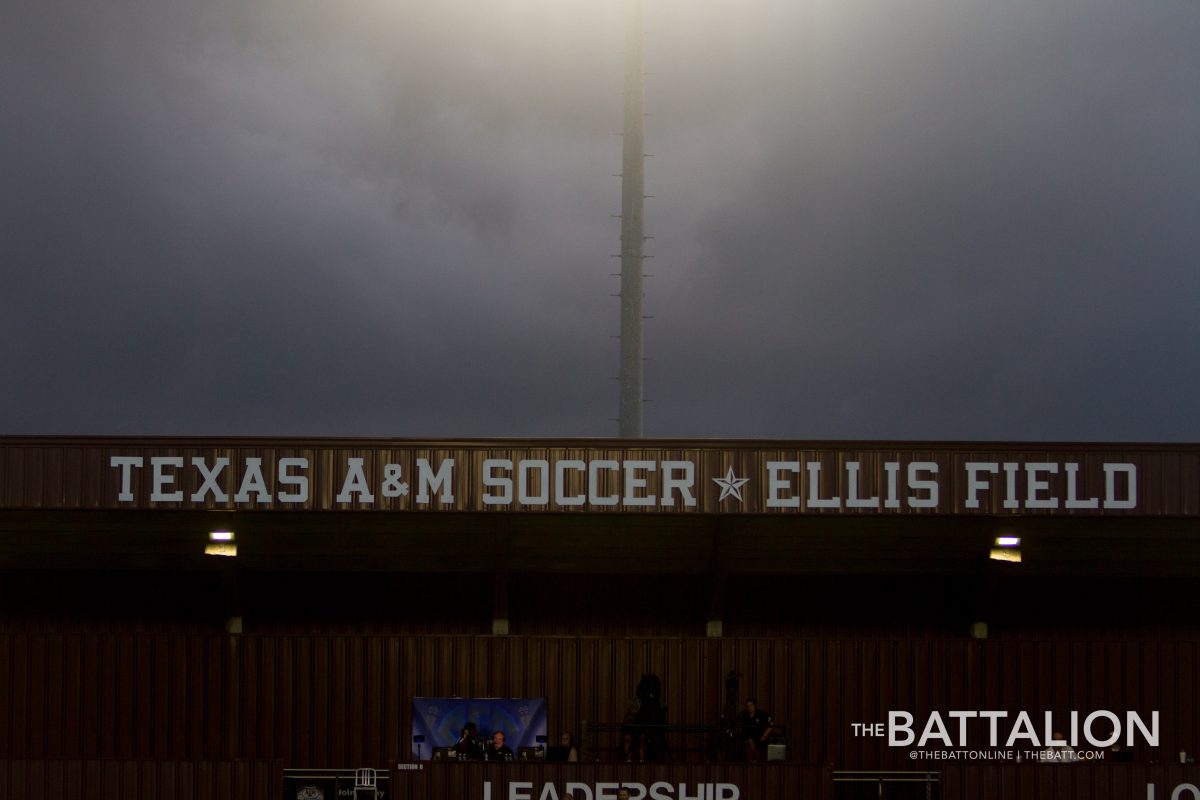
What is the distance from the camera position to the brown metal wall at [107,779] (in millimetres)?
21219

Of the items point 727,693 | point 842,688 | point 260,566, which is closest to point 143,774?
point 260,566

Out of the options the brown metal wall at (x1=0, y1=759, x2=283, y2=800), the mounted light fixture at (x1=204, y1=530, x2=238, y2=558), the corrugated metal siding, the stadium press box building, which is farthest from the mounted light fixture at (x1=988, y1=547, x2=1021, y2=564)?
the mounted light fixture at (x1=204, y1=530, x2=238, y2=558)

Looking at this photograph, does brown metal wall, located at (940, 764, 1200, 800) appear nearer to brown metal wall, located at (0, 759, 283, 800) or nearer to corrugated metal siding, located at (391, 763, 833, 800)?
corrugated metal siding, located at (391, 763, 833, 800)

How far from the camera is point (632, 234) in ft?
102

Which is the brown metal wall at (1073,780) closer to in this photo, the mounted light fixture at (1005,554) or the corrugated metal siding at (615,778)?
the corrugated metal siding at (615,778)

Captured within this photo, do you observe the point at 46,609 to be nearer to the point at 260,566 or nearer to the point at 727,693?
the point at 260,566

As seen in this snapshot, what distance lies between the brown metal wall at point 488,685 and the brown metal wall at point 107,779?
342cm

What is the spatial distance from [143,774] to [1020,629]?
16.5 metres

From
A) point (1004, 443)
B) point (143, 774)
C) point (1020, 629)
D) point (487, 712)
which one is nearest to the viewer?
point (143, 774)

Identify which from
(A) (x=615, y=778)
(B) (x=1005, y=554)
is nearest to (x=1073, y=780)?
(B) (x=1005, y=554)

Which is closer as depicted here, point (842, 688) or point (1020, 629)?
point (842, 688)

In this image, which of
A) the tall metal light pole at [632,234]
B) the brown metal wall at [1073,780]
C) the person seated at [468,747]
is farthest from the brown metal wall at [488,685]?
the tall metal light pole at [632,234]

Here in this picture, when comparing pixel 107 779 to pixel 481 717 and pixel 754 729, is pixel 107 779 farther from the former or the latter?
pixel 754 729

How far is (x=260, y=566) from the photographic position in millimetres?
25797
